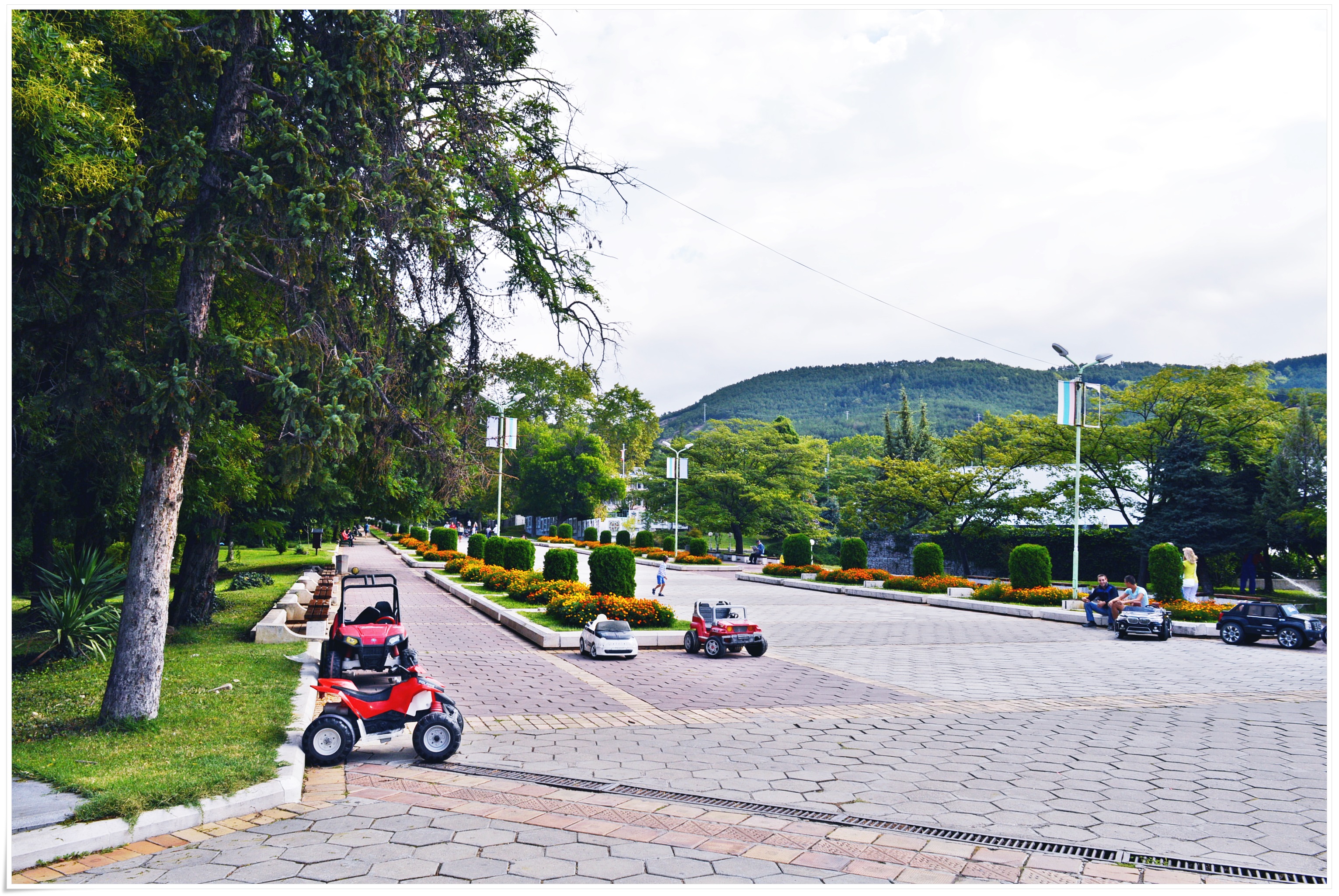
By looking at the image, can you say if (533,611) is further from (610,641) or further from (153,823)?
(153,823)

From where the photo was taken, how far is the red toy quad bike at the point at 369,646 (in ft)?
32.1

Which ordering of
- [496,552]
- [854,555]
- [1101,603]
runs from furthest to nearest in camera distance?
[854,555] < [496,552] < [1101,603]

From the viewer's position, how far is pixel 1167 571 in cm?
2241

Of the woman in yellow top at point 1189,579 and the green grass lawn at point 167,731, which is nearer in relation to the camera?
the green grass lawn at point 167,731

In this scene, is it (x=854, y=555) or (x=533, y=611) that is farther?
(x=854, y=555)

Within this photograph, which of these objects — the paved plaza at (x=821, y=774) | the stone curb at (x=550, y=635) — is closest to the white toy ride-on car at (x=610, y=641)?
the paved plaza at (x=821, y=774)

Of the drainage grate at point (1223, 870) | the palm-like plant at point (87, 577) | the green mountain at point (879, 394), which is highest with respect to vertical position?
the green mountain at point (879, 394)

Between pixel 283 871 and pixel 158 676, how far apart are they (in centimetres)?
439

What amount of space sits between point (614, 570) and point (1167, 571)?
562 inches

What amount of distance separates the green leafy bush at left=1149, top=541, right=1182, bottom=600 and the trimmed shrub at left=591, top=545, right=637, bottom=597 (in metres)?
13.3

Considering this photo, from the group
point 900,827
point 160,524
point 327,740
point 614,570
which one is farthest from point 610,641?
point 900,827

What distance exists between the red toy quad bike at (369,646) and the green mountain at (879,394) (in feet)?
340

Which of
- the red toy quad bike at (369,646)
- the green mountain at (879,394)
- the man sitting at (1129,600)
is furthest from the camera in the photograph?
the green mountain at (879,394)

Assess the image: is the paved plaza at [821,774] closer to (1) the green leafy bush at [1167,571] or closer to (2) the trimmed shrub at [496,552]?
(1) the green leafy bush at [1167,571]
